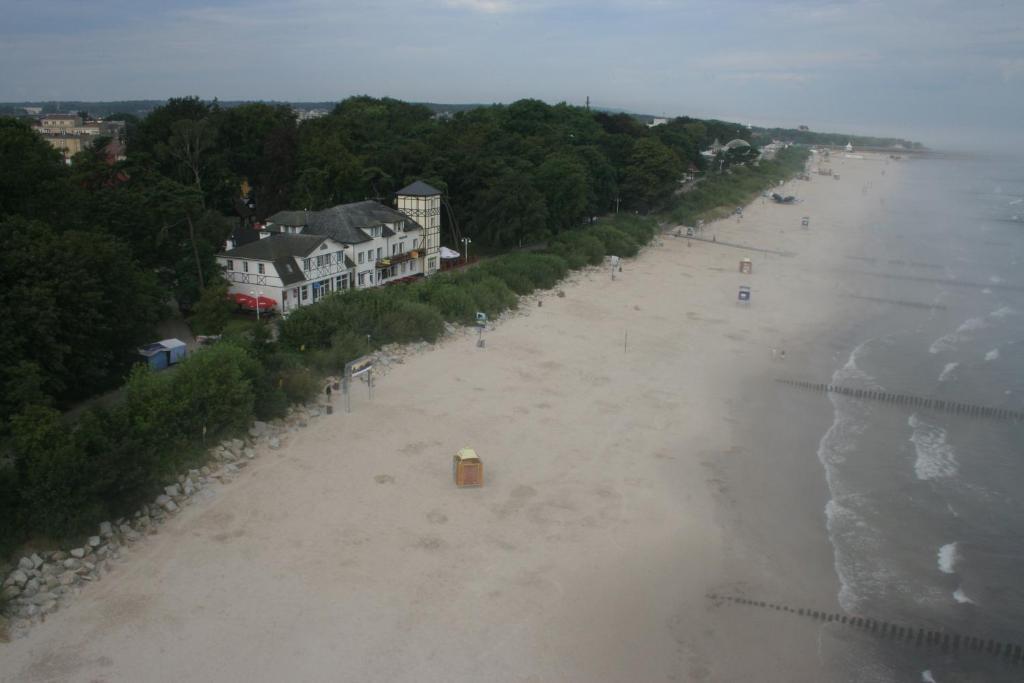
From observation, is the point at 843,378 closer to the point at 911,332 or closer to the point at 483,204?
the point at 911,332

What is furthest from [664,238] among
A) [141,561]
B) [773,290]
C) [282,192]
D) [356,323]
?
[141,561]

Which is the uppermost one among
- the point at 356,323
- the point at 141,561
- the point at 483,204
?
the point at 483,204

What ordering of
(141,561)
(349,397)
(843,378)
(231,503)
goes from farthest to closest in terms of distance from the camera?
(843,378)
(349,397)
(231,503)
(141,561)

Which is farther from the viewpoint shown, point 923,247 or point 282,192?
point 923,247

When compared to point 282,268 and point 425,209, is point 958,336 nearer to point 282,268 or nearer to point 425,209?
point 425,209

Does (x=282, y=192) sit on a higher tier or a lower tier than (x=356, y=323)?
higher

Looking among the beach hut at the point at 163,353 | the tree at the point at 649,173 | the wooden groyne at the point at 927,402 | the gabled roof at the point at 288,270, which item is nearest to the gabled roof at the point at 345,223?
the gabled roof at the point at 288,270

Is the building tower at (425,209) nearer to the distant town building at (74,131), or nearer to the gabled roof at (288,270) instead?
the gabled roof at (288,270)

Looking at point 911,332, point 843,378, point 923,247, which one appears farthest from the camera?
point 923,247
